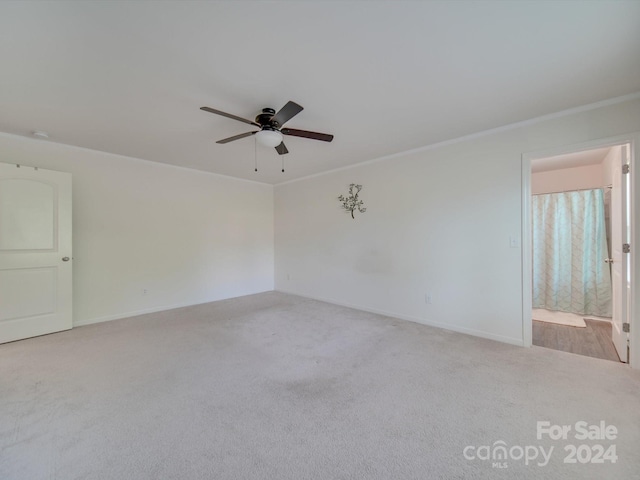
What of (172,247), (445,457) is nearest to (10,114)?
(172,247)

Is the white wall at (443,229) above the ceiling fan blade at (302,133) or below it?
below

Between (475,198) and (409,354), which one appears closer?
(409,354)

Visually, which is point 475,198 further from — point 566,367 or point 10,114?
point 10,114

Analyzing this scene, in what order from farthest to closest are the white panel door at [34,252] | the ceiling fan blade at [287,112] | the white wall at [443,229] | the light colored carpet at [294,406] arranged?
the white panel door at [34,252]
the white wall at [443,229]
the ceiling fan blade at [287,112]
the light colored carpet at [294,406]

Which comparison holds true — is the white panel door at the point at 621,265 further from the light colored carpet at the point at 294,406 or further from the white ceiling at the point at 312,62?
the white ceiling at the point at 312,62

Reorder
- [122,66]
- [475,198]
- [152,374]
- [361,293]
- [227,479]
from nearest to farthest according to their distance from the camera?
[227,479], [122,66], [152,374], [475,198], [361,293]

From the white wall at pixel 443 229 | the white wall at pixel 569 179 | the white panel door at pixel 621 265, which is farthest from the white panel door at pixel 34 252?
the white wall at pixel 569 179

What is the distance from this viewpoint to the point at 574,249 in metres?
4.09

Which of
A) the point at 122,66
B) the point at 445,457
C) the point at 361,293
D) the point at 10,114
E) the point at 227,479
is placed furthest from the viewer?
the point at 361,293

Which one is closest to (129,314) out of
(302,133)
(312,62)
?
(302,133)

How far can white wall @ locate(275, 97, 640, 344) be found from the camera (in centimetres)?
289

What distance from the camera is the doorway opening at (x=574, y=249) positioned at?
3.22m

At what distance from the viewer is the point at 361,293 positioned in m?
4.36

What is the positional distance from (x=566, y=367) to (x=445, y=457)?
183cm
